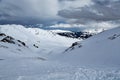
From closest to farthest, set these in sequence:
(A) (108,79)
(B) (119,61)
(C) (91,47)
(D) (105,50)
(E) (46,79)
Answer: (A) (108,79), (E) (46,79), (B) (119,61), (D) (105,50), (C) (91,47)

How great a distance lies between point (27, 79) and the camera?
41219mm

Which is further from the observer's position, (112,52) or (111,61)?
(112,52)

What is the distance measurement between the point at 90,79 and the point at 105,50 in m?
67.1

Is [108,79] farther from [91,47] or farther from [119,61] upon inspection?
[91,47]

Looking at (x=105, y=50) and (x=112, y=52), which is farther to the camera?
(x=105, y=50)

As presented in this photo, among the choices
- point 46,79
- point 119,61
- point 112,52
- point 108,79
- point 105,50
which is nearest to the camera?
point 108,79

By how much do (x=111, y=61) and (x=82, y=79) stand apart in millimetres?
48010

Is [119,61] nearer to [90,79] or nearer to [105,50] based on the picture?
[105,50]

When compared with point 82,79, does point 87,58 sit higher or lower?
higher

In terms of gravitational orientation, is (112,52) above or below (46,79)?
above

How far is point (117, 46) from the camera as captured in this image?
321 feet

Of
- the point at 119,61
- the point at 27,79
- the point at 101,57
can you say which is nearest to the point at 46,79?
the point at 27,79

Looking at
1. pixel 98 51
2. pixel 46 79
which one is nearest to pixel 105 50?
pixel 98 51

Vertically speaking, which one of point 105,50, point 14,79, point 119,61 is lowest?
point 14,79
